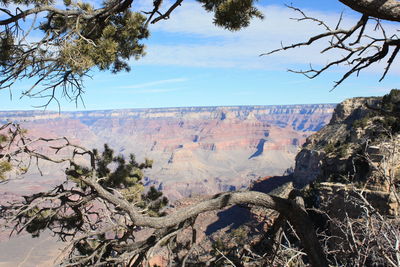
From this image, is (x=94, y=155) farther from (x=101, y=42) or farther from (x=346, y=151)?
(x=346, y=151)

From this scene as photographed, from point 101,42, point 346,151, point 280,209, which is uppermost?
point 101,42

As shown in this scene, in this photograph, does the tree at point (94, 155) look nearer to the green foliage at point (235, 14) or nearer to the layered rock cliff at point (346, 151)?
the green foliage at point (235, 14)

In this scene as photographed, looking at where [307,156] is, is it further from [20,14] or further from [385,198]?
[20,14]

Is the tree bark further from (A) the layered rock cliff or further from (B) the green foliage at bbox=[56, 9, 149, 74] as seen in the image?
(A) the layered rock cliff

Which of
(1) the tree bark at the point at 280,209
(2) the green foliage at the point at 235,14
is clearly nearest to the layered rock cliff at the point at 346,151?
(1) the tree bark at the point at 280,209

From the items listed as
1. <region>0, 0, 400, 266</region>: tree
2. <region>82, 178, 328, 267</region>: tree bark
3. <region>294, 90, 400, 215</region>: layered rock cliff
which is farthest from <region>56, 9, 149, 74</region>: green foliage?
<region>294, 90, 400, 215</region>: layered rock cliff

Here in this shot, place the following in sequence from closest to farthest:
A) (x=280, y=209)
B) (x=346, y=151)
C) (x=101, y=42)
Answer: (x=280, y=209) < (x=101, y=42) < (x=346, y=151)

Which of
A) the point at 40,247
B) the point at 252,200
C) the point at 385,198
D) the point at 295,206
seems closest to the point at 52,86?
the point at 252,200

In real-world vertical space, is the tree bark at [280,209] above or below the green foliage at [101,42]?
below

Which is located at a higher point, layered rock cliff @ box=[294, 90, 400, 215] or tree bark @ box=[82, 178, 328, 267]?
tree bark @ box=[82, 178, 328, 267]

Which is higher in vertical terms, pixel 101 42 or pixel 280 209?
pixel 101 42

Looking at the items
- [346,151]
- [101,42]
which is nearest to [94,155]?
[101,42]

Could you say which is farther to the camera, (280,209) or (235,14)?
(235,14)

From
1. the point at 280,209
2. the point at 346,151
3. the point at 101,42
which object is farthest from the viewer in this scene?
the point at 346,151
